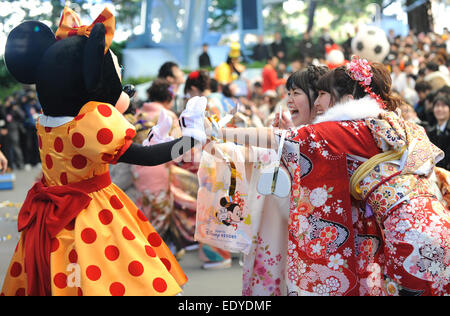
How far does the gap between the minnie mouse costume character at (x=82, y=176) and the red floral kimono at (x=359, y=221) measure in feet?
2.21

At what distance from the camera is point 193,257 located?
6.01m

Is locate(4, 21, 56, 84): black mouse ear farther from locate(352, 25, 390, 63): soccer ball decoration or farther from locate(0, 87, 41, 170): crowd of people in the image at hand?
locate(0, 87, 41, 170): crowd of people

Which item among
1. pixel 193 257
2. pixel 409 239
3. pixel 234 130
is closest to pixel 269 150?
pixel 234 130

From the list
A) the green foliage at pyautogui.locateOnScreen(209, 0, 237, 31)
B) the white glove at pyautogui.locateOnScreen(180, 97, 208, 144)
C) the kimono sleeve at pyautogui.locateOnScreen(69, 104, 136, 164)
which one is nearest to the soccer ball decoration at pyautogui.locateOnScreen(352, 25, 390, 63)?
the white glove at pyautogui.locateOnScreen(180, 97, 208, 144)

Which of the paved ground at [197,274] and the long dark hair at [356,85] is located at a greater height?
the long dark hair at [356,85]

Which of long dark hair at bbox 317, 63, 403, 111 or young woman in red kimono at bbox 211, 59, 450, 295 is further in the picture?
long dark hair at bbox 317, 63, 403, 111

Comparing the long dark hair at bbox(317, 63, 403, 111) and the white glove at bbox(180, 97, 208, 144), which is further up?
the long dark hair at bbox(317, 63, 403, 111)

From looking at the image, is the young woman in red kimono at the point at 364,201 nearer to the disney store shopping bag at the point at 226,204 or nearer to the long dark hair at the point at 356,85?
the long dark hair at the point at 356,85

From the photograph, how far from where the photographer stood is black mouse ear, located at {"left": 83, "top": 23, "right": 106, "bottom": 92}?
8.03 feet

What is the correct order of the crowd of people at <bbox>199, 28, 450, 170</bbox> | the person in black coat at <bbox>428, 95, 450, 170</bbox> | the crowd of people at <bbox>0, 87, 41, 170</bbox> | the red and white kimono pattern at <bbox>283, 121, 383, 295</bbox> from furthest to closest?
1. the crowd of people at <bbox>0, 87, 41, 170</bbox>
2. the crowd of people at <bbox>199, 28, 450, 170</bbox>
3. the person in black coat at <bbox>428, 95, 450, 170</bbox>
4. the red and white kimono pattern at <bbox>283, 121, 383, 295</bbox>

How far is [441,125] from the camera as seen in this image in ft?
17.4

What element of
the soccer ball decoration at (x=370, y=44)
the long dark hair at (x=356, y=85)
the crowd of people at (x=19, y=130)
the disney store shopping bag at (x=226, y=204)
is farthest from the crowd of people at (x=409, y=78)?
the crowd of people at (x=19, y=130)

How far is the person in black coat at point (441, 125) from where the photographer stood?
510cm

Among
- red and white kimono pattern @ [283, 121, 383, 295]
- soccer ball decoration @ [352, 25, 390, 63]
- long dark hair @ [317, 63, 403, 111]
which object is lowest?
red and white kimono pattern @ [283, 121, 383, 295]
